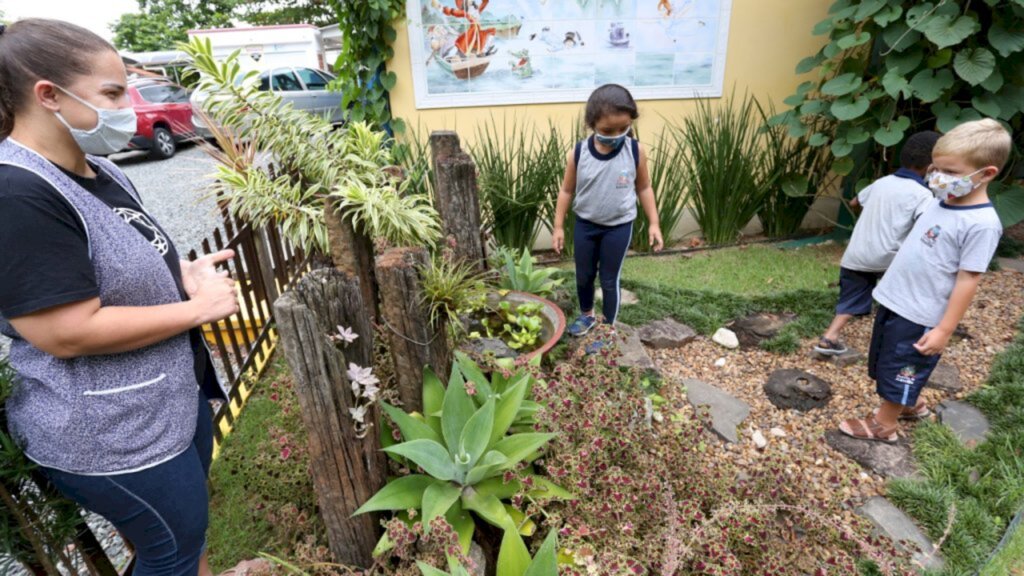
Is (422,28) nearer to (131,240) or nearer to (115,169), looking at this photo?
(115,169)

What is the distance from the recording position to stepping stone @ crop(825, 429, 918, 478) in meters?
2.21

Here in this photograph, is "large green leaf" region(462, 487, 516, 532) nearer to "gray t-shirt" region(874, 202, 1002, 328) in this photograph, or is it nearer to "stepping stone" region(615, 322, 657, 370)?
"stepping stone" region(615, 322, 657, 370)

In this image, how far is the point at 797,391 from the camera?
271cm

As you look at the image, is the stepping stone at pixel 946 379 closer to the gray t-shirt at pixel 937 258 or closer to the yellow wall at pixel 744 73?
the gray t-shirt at pixel 937 258

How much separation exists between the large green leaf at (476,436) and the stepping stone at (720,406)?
1.32 meters

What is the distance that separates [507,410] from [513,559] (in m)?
0.49

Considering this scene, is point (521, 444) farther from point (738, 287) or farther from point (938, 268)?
point (738, 287)

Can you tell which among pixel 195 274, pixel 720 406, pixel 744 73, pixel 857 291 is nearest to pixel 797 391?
pixel 720 406

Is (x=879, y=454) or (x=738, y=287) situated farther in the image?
(x=738, y=287)

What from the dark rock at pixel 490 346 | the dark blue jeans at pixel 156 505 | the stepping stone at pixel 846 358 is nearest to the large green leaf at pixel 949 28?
the stepping stone at pixel 846 358

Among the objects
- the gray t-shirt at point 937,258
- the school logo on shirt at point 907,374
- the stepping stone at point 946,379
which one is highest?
the gray t-shirt at point 937,258

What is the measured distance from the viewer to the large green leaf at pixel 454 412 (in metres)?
1.69

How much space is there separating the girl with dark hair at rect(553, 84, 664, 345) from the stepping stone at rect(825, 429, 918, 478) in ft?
4.11

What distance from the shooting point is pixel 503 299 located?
9.16 feet
